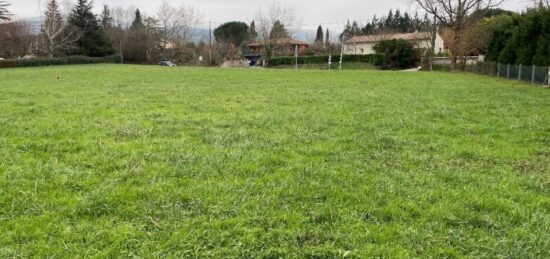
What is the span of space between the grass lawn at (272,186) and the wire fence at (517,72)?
427 inches

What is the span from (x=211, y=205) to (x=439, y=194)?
6.34ft

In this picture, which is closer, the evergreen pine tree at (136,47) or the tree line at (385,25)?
the evergreen pine tree at (136,47)

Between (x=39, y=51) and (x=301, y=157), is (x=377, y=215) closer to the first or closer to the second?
(x=301, y=157)

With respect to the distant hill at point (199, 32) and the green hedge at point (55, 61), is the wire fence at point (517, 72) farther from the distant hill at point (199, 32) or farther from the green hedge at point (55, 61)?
the distant hill at point (199, 32)

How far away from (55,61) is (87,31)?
8.06 meters

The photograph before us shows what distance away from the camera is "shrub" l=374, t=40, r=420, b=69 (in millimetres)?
39219

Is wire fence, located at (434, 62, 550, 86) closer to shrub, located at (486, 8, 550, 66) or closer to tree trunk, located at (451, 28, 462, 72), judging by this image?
shrub, located at (486, 8, 550, 66)

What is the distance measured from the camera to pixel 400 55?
3944 centimetres

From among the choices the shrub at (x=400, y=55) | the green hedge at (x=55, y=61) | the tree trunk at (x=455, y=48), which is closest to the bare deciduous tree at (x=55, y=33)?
the green hedge at (x=55, y=61)

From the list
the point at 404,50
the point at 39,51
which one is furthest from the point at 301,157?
the point at 39,51

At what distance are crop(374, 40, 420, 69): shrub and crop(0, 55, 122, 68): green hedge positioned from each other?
2792 cm

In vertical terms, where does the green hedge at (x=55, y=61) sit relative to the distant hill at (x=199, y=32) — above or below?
below

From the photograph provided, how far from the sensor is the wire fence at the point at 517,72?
16803 millimetres

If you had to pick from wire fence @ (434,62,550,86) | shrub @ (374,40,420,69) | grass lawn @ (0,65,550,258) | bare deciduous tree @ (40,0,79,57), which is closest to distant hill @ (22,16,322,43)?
bare deciduous tree @ (40,0,79,57)
